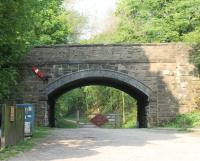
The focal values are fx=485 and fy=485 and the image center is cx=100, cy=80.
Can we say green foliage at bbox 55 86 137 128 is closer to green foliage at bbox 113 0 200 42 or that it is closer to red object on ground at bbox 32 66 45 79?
green foliage at bbox 113 0 200 42

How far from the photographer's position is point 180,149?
13.2m

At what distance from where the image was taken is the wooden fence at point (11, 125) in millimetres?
13141

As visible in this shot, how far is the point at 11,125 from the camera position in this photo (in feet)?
45.5

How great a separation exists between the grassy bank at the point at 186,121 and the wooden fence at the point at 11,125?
31.7 ft

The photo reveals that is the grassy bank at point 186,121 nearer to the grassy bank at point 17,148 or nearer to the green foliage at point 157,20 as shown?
the green foliage at point 157,20

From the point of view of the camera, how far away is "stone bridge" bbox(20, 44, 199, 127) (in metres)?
24.9

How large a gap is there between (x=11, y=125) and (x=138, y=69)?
12.1m

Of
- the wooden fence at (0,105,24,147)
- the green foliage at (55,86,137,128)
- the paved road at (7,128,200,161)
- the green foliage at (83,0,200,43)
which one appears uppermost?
the green foliage at (83,0,200,43)

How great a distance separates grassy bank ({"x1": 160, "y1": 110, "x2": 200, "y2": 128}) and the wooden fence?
9668 millimetres

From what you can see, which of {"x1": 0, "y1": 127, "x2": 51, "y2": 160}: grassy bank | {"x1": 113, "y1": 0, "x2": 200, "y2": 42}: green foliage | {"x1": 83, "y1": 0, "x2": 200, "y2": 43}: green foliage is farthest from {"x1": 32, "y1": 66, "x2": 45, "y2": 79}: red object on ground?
{"x1": 113, "y1": 0, "x2": 200, "y2": 42}: green foliage

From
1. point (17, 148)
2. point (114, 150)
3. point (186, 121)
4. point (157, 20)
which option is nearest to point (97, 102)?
point (157, 20)

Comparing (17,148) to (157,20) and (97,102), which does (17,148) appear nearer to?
(157,20)

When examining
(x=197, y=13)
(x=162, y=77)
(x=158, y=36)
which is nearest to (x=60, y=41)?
(x=158, y=36)

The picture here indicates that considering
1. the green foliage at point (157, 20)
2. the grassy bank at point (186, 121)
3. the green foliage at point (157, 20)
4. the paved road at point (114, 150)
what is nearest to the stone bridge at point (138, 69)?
the grassy bank at point (186, 121)
